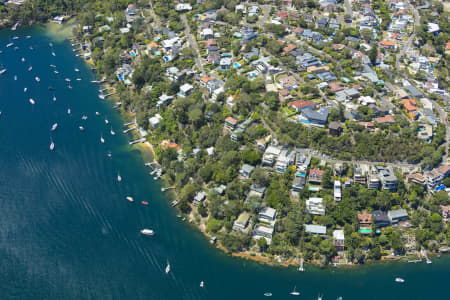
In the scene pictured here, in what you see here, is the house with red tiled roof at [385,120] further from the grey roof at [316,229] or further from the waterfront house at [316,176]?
the grey roof at [316,229]

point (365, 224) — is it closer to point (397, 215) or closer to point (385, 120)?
point (397, 215)

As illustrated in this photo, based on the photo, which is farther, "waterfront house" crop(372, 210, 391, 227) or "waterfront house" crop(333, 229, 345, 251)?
"waterfront house" crop(372, 210, 391, 227)

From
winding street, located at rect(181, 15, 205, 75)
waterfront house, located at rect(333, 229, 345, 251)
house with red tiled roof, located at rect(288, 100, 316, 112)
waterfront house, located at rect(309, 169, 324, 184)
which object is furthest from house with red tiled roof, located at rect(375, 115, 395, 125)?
winding street, located at rect(181, 15, 205, 75)

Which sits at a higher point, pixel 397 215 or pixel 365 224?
pixel 397 215

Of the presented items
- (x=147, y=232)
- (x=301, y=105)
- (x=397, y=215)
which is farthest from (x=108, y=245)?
(x=397, y=215)

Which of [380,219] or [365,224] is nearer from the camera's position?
[365,224]

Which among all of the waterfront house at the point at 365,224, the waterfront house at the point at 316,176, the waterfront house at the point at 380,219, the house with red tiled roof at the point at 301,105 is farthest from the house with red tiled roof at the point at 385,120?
the waterfront house at the point at 365,224

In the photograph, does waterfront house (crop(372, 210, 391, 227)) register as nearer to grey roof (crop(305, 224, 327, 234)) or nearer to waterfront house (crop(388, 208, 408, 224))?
waterfront house (crop(388, 208, 408, 224))
